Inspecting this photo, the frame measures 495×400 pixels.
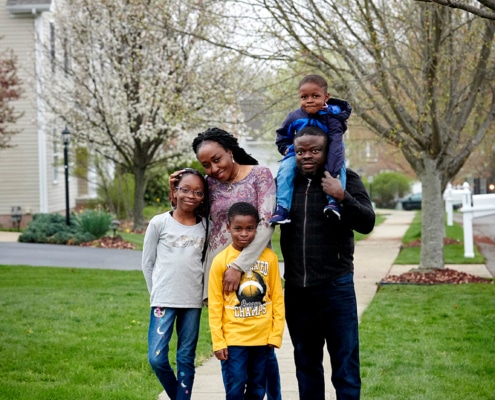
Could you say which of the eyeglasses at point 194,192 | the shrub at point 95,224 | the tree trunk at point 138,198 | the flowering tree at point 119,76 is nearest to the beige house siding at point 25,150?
the flowering tree at point 119,76

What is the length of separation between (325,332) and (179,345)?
0.94m

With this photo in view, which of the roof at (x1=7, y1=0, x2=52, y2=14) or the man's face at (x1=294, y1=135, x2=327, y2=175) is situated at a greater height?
the roof at (x1=7, y1=0, x2=52, y2=14)

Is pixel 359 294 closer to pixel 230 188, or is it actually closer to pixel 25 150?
pixel 230 188

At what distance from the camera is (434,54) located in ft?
39.2

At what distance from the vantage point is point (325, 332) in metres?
4.88

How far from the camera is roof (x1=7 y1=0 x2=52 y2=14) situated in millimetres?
25359

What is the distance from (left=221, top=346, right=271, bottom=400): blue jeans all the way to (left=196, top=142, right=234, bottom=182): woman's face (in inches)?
40.9

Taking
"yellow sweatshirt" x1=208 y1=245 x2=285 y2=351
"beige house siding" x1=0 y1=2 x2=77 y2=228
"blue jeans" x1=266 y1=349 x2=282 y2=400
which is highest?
"beige house siding" x1=0 y1=2 x2=77 y2=228

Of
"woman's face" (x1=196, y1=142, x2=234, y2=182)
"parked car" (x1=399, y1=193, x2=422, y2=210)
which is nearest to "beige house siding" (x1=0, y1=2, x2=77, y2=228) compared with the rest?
"woman's face" (x1=196, y1=142, x2=234, y2=182)

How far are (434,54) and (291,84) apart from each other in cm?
420

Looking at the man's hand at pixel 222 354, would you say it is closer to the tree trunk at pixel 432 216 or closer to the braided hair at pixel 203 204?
the braided hair at pixel 203 204

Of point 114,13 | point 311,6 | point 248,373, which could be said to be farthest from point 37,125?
point 248,373

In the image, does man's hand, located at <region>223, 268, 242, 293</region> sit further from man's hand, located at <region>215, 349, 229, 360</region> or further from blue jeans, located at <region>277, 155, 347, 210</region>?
blue jeans, located at <region>277, 155, 347, 210</region>

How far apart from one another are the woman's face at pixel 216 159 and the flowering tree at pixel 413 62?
276 inches
